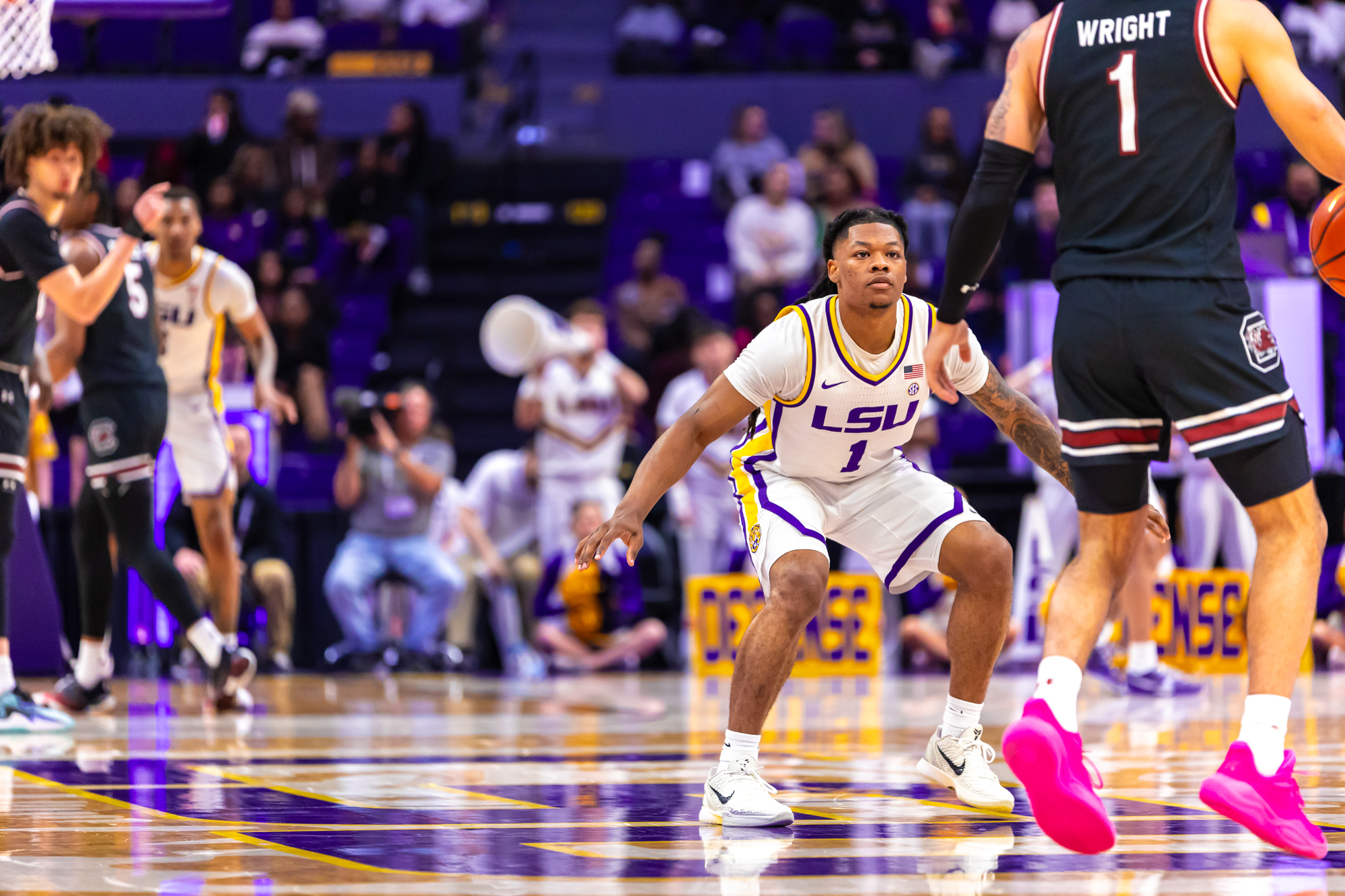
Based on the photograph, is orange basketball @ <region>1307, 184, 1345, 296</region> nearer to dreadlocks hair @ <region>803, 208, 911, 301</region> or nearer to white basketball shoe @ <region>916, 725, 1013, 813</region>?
dreadlocks hair @ <region>803, 208, 911, 301</region>

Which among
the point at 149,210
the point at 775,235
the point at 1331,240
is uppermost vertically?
the point at 775,235

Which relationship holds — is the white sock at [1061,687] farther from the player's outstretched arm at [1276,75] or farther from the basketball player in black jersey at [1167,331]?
the player's outstretched arm at [1276,75]

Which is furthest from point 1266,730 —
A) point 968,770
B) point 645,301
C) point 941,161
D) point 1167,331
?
point 941,161

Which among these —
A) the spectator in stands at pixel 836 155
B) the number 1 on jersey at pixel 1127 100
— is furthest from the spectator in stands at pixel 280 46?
the number 1 on jersey at pixel 1127 100

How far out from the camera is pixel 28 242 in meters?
6.29

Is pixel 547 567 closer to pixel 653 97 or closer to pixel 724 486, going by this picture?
pixel 724 486

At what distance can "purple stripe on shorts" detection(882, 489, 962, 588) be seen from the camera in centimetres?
471

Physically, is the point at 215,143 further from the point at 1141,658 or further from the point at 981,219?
the point at 981,219

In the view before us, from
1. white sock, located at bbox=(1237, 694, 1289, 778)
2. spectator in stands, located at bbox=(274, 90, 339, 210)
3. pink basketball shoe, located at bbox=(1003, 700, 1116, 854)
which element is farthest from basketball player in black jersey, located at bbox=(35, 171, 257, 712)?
spectator in stands, located at bbox=(274, 90, 339, 210)

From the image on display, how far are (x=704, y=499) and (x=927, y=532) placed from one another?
6290 millimetres

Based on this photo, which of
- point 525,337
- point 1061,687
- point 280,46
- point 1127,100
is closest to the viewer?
point 1061,687

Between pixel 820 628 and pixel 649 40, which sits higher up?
pixel 649 40

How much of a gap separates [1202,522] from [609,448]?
12.3 feet

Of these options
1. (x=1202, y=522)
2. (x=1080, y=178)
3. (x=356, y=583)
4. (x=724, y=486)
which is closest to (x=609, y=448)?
(x=724, y=486)
